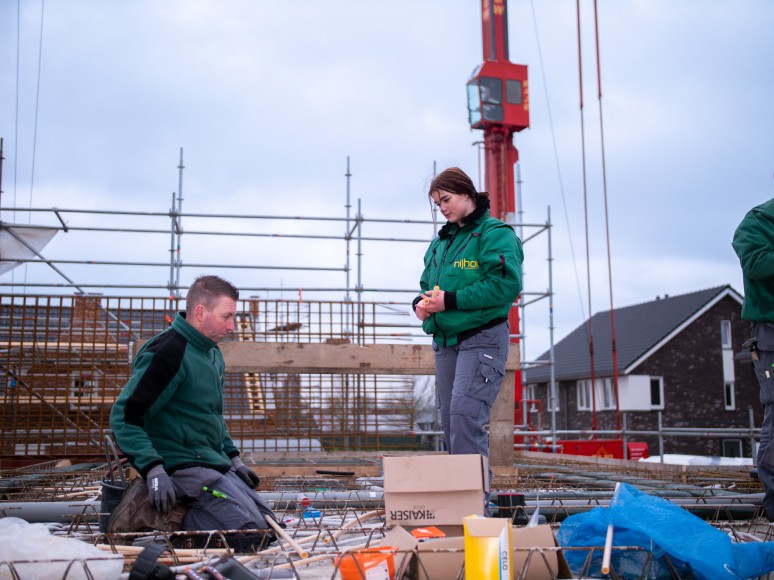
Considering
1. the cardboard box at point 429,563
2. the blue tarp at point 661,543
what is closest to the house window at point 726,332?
the blue tarp at point 661,543

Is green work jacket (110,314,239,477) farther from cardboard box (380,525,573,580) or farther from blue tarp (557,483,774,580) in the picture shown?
blue tarp (557,483,774,580)

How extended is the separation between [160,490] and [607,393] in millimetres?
23205

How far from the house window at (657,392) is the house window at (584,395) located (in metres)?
2.04

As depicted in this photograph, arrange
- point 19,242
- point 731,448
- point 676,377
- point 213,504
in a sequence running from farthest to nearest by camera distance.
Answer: point 676,377
point 731,448
point 19,242
point 213,504

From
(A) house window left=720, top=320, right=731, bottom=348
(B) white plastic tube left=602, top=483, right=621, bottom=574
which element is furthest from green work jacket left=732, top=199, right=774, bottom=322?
(A) house window left=720, top=320, right=731, bottom=348

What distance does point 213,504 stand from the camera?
2.87m

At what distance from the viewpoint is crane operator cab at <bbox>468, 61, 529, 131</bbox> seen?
38.6 ft

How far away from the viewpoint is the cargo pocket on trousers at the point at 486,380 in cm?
322

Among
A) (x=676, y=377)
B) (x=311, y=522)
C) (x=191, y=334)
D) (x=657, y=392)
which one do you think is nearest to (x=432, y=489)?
(x=311, y=522)

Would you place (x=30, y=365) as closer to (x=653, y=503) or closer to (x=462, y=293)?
(x=462, y=293)

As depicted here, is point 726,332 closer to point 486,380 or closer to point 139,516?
point 486,380

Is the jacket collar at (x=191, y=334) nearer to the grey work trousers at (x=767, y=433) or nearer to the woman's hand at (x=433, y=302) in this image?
the woman's hand at (x=433, y=302)

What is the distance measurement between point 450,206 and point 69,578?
2270 millimetres

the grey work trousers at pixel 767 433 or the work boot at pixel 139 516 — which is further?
the grey work trousers at pixel 767 433
